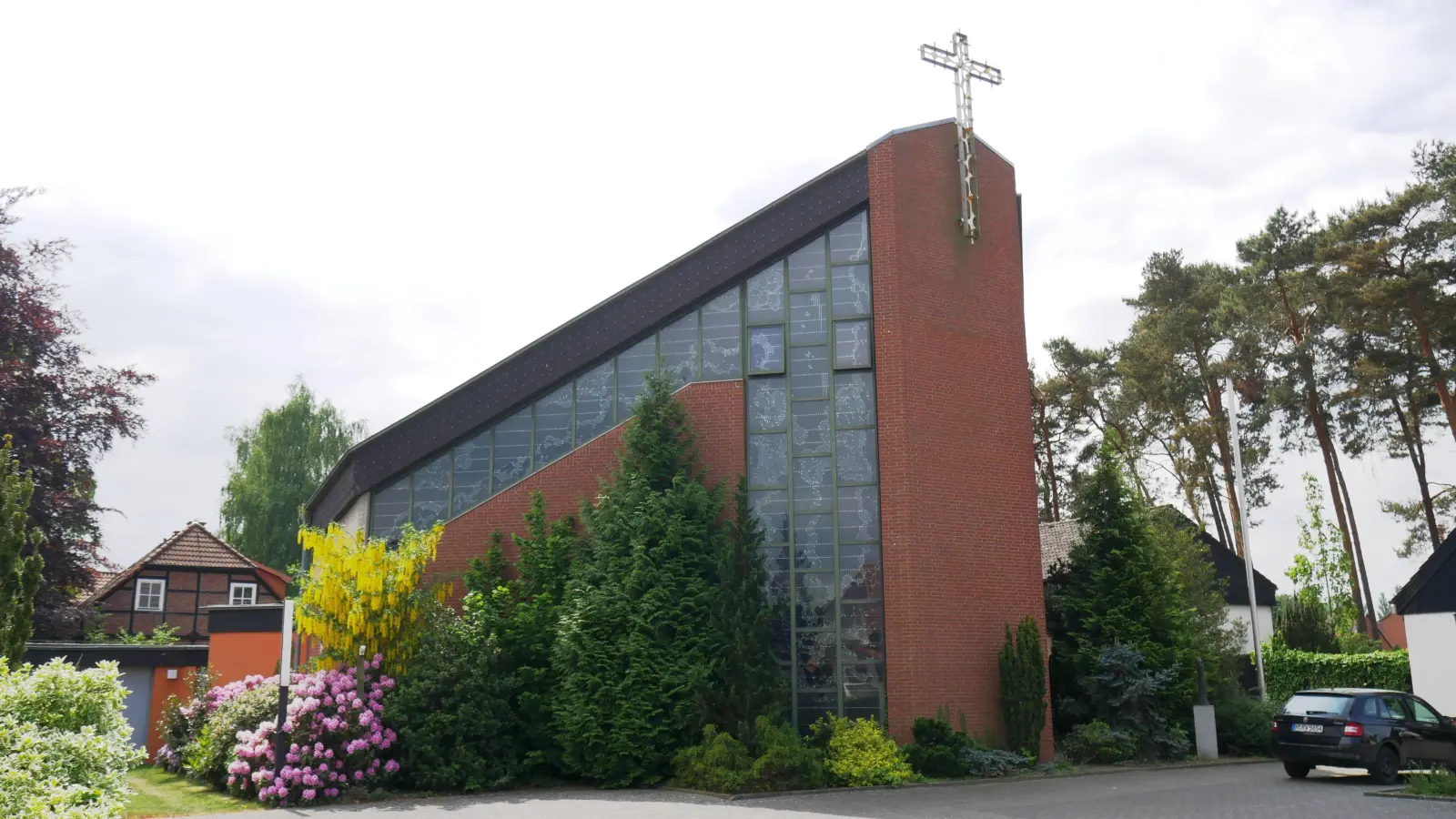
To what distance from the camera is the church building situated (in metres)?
17.8

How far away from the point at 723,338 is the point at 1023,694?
25.4 feet

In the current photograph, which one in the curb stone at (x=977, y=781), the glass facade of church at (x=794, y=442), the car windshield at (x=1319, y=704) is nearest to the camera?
the curb stone at (x=977, y=781)

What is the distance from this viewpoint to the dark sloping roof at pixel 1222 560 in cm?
2908

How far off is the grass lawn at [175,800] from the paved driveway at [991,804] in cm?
127

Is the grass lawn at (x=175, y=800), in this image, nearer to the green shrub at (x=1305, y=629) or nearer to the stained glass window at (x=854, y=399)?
the stained glass window at (x=854, y=399)

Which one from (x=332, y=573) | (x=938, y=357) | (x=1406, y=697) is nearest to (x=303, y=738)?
(x=332, y=573)

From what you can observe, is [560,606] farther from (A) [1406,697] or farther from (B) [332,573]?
(A) [1406,697]

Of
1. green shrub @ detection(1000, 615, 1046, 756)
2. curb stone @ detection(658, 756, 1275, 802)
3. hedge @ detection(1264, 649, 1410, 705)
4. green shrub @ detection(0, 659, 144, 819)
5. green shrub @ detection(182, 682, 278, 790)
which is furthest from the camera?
hedge @ detection(1264, 649, 1410, 705)

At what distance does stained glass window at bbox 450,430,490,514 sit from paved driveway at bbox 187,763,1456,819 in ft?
18.5

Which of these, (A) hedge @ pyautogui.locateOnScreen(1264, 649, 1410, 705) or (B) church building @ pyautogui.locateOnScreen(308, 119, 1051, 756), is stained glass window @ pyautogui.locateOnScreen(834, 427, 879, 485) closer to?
(B) church building @ pyautogui.locateOnScreen(308, 119, 1051, 756)

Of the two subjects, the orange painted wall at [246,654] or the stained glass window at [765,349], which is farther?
the orange painted wall at [246,654]

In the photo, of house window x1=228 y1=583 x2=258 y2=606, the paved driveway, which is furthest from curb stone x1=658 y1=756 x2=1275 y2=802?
house window x1=228 y1=583 x2=258 y2=606

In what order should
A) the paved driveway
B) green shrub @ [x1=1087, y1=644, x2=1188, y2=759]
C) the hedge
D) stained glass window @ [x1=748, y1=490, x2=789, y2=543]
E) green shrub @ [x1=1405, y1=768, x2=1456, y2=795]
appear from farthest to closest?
the hedge
green shrub @ [x1=1087, y1=644, x2=1188, y2=759]
stained glass window @ [x1=748, y1=490, x2=789, y2=543]
green shrub @ [x1=1405, y1=768, x2=1456, y2=795]
the paved driveway

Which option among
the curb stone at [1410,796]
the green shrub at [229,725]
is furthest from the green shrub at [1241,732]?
the green shrub at [229,725]
